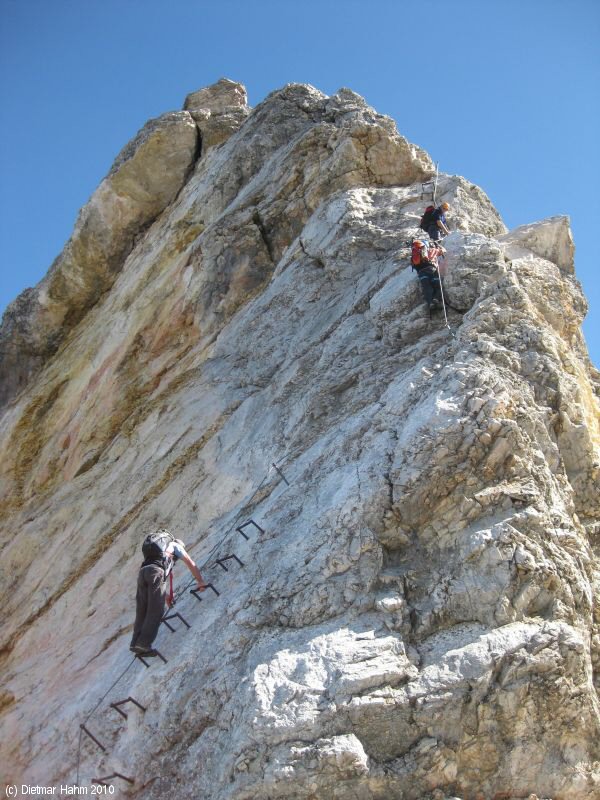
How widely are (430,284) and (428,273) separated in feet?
0.60

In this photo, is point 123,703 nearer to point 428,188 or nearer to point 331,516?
point 331,516

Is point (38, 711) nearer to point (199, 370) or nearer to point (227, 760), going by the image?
point (227, 760)

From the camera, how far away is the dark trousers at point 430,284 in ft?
39.0

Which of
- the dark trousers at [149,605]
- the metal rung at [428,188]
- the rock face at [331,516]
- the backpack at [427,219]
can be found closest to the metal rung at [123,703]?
the rock face at [331,516]

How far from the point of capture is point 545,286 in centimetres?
1222

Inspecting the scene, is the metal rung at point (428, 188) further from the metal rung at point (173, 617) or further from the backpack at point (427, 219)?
the metal rung at point (173, 617)

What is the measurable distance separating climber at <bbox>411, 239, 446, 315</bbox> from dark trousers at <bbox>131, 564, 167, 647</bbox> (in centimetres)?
543

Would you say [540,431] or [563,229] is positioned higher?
[563,229]

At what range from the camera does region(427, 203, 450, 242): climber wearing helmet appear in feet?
44.3

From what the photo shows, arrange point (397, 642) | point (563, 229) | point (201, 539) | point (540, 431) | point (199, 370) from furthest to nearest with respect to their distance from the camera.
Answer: point (199, 370) → point (563, 229) → point (201, 539) → point (540, 431) → point (397, 642)

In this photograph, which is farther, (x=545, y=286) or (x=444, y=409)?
(x=545, y=286)

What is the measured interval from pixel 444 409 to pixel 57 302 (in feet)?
50.6

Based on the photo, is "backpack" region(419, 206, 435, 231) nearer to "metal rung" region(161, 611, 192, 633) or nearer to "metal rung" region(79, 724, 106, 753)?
"metal rung" region(161, 611, 192, 633)

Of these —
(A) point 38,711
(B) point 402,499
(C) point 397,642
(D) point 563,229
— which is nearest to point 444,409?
(B) point 402,499
